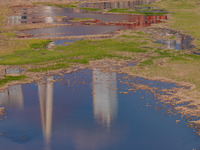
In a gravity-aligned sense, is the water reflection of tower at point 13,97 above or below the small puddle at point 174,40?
below

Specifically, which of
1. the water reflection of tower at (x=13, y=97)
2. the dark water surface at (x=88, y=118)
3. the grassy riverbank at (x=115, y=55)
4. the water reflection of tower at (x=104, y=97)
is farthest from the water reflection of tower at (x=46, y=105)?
the grassy riverbank at (x=115, y=55)

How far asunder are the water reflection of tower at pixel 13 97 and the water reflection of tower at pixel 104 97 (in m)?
6.26

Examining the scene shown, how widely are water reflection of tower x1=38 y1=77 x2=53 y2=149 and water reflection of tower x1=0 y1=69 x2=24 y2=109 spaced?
1690 millimetres

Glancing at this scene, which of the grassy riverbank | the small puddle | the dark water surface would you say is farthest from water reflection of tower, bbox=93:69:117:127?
the small puddle

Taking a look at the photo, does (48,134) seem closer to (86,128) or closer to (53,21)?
(86,128)

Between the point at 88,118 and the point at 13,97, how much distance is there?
771 centimetres

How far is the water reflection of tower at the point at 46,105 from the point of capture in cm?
2277

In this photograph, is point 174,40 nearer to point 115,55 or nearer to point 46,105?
point 115,55

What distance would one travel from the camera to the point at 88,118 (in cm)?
2478

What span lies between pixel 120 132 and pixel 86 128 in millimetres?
2355

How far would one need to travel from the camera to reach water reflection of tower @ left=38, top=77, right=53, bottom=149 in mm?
22767

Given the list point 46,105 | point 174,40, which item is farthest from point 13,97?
point 174,40

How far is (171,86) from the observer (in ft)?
98.9

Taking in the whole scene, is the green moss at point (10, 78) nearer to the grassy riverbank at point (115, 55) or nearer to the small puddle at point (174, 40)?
the grassy riverbank at point (115, 55)
